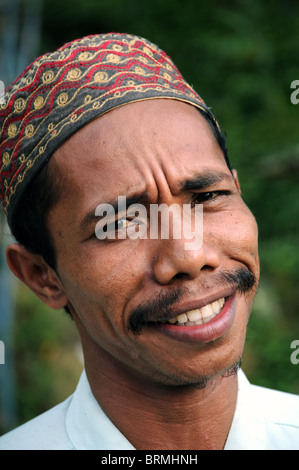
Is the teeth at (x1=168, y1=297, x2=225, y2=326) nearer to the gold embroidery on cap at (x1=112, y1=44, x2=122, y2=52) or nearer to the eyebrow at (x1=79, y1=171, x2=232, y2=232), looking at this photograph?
the eyebrow at (x1=79, y1=171, x2=232, y2=232)

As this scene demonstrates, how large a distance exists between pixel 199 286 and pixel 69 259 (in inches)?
21.2

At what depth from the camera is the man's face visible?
2.17 m

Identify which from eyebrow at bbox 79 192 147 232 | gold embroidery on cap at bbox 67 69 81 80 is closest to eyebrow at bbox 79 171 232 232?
eyebrow at bbox 79 192 147 232

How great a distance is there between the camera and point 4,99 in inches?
102

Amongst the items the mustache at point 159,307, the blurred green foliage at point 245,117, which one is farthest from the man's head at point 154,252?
the blurred green foliage at point 245,117

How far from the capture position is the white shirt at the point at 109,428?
245 cm

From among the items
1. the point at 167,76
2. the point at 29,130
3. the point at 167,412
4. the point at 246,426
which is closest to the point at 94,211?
the point at 29,130

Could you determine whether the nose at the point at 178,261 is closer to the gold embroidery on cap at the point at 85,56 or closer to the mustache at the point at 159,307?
the mustache at the point at 159,307

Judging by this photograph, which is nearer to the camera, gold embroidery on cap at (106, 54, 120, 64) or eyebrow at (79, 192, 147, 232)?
eyebrow at (79, 192, 147, 232)

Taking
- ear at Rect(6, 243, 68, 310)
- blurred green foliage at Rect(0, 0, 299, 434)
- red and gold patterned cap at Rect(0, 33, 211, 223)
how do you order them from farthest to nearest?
blurred green foliage at Rect(0, 0, 299, 434) → ear at Rect(6, 243, 68, 310) → red and gold patterned cap at Rect(0, 33, 211, 223)

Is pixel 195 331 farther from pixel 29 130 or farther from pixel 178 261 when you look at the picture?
pixel 29 130

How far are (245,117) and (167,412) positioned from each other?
227 inches

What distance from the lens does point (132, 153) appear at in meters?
2.27
